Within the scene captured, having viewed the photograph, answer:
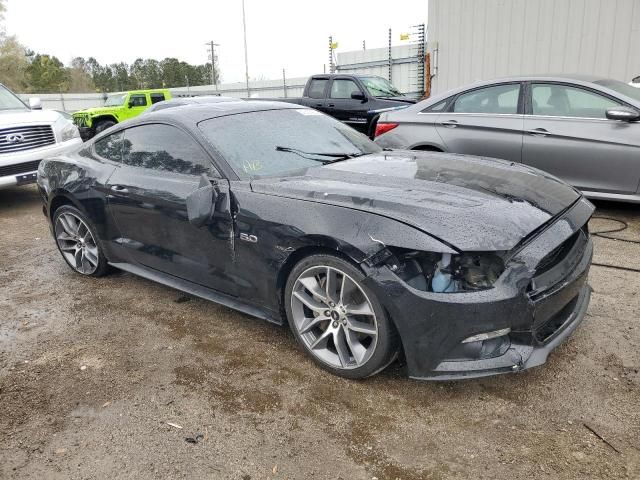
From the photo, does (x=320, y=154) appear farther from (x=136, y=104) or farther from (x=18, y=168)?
(x=136, y=104)

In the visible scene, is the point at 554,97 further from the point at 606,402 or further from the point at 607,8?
the point at 607,8

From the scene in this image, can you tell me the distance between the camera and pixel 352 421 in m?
→ 2.56

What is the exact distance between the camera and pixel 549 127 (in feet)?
18.2

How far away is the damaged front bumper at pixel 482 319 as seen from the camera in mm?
2447

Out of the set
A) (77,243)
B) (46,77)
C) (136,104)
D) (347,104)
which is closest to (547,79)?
(77,243)

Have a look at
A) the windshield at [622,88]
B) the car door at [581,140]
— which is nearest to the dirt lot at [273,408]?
the car door at [581,140]

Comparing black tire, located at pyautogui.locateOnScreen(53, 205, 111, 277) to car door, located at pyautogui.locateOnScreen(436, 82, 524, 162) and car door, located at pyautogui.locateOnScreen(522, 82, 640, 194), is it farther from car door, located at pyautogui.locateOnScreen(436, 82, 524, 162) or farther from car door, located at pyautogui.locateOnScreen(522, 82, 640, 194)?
car door, located at pyautogui.locateOnScreen(522, 82, 640, 194)

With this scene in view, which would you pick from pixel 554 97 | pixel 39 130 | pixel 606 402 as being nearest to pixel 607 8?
pixel 554 97

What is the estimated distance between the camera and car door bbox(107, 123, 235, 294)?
3.33m

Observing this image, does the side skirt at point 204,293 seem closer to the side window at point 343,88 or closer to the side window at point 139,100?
the side window at point 343,88

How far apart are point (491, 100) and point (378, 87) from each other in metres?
5.39

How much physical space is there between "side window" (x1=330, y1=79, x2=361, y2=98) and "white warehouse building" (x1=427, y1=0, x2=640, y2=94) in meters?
2.00

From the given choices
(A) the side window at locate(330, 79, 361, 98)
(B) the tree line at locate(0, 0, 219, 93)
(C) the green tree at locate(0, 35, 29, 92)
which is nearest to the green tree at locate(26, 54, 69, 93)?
(B) the tree line at locate(0, 0, 219, 93)

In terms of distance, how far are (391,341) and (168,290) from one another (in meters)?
2.34
